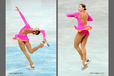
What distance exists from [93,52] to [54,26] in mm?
969

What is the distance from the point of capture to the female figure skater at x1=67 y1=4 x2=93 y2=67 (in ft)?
16.3

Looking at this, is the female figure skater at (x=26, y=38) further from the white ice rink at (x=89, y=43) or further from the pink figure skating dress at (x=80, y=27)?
the pink figure skating dress at (x=80, y=27)

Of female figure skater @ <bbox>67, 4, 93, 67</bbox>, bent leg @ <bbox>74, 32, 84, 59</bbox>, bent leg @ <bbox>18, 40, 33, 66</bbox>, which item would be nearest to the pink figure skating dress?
female figure skater @ <bbox>67, 4, 93, 67</bbox>

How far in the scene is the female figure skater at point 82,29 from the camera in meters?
4.97

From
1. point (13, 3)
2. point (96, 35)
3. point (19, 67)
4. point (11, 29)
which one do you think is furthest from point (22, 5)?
point (96, 35)

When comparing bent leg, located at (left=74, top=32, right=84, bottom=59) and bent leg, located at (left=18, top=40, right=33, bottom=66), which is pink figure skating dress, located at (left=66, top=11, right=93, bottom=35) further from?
bent leg, located at (left=18, top=40, right=33, bottom=66)

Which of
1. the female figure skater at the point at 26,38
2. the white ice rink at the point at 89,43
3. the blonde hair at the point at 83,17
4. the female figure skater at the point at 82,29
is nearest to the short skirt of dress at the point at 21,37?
the female figure skater at the point at 26,38

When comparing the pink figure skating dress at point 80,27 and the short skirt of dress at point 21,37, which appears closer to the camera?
the pink figure skating dress at point 80,27

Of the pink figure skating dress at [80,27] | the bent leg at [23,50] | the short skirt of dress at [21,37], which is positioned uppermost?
the pink figure skating dress at [80,27]

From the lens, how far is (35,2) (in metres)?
5.41

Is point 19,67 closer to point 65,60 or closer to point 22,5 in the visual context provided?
point 65,60

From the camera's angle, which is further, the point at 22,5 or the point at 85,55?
the point at 22,5

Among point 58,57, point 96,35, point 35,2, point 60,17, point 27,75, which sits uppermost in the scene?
point 35,2

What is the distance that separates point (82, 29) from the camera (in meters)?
4.93
